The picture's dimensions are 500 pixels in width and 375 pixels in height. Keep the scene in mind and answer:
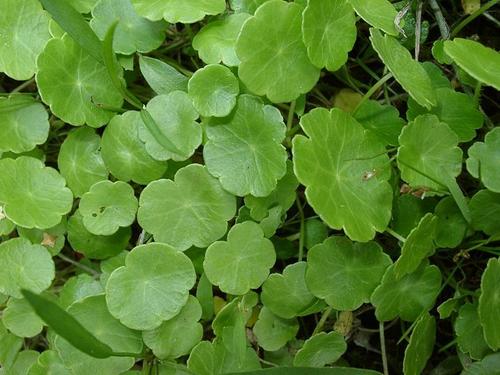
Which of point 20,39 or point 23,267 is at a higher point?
point 20,39

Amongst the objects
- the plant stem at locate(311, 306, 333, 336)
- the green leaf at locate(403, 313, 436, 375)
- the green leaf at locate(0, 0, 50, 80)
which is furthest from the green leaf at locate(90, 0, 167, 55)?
the green leaf at locate(403, 313, 436, 375)

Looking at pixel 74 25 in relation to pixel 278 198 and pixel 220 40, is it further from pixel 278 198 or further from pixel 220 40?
pixel 278 198

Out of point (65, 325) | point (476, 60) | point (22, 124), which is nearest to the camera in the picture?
point (65, 325)

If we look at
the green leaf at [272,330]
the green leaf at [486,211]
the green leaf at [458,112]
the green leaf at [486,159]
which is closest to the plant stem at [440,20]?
the green leaf at [458,112]

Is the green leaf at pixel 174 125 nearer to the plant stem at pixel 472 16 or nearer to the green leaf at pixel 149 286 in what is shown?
the green leaf at pixel 149 286

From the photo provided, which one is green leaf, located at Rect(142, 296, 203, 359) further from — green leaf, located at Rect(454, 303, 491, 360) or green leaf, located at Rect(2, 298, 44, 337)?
green leaf, located at Rect(454, 303, 491, 360)

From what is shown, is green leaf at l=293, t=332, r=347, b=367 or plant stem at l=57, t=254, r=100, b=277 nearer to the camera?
green leaf at l=293, t=332, r=347, b=367

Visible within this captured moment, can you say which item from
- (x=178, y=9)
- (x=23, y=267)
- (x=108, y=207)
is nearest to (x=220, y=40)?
(x=178, y=9)
